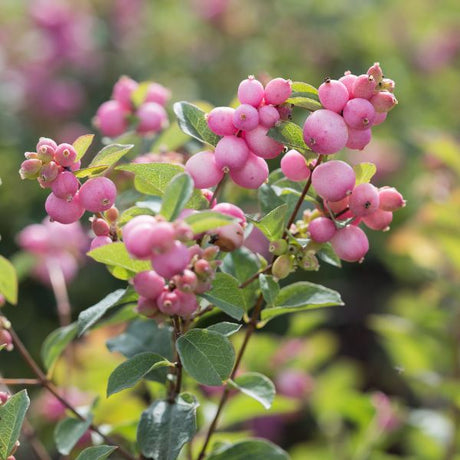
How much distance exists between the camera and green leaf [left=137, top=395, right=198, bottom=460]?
881 millimetres

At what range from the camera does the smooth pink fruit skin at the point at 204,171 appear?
836 mm

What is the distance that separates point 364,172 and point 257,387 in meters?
0.32

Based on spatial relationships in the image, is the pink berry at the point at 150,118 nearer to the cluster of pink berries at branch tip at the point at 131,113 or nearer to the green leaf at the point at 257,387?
the cluster of pink berries at branch tip at the point at 131,113

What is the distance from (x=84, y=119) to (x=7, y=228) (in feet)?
2.50

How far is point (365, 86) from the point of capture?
82 cm

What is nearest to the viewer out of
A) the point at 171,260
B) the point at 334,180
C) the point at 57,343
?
the point at 171,260

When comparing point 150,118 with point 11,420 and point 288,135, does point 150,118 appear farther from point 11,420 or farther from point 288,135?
point 11,420

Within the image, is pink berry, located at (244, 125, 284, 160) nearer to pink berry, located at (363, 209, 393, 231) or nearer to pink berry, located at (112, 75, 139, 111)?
pink berry, located at (363, 209, 393, 231)

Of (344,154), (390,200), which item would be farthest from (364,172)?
(344,154)

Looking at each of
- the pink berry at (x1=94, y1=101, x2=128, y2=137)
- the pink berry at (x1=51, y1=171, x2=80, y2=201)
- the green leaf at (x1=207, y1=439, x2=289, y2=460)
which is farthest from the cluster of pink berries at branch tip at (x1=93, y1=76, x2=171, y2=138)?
the green leaf at (x1=207, y1=439, x2=289, y2=460)

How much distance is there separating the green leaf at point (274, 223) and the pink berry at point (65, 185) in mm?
212

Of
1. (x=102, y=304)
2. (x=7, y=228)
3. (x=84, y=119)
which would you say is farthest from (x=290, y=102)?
(x=84, y=119)

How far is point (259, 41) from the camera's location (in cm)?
371

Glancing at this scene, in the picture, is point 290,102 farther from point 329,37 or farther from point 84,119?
point 329,37
